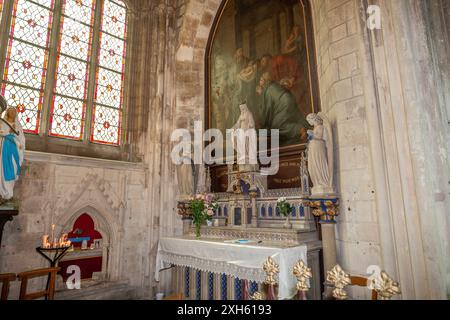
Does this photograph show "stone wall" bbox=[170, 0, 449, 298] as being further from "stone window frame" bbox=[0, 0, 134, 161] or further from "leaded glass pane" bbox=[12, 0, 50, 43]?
"leaded glass pane" bbox=[12, 0, 50, 43]

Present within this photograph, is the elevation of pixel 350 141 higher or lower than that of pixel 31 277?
higher

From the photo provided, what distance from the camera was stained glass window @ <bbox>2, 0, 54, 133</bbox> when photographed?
6.16m

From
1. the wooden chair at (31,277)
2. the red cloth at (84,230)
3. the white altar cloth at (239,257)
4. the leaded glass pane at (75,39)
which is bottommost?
the wooden chair at (31,277)

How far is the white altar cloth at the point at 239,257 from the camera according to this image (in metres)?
3.85

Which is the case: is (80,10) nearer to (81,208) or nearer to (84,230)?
(81,208)

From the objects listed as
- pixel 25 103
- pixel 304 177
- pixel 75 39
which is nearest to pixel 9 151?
pixel 25 103

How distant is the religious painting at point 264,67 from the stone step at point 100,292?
459 cm

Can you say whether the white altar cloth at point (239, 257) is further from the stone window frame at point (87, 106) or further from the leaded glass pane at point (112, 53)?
the leaded glass pane at point (112, 53)

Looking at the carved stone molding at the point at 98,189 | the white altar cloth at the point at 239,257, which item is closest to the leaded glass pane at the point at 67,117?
the carved stone molding at the point at 98,189

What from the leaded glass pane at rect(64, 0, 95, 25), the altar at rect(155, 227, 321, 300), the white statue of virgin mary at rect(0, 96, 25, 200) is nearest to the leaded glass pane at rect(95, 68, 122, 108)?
the leaded glass pane at rect(64, 0, 95, 25)

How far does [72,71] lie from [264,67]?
4.84 metres

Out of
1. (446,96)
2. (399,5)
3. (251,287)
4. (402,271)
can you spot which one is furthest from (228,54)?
(402,271)

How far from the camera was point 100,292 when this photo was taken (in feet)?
20.6
